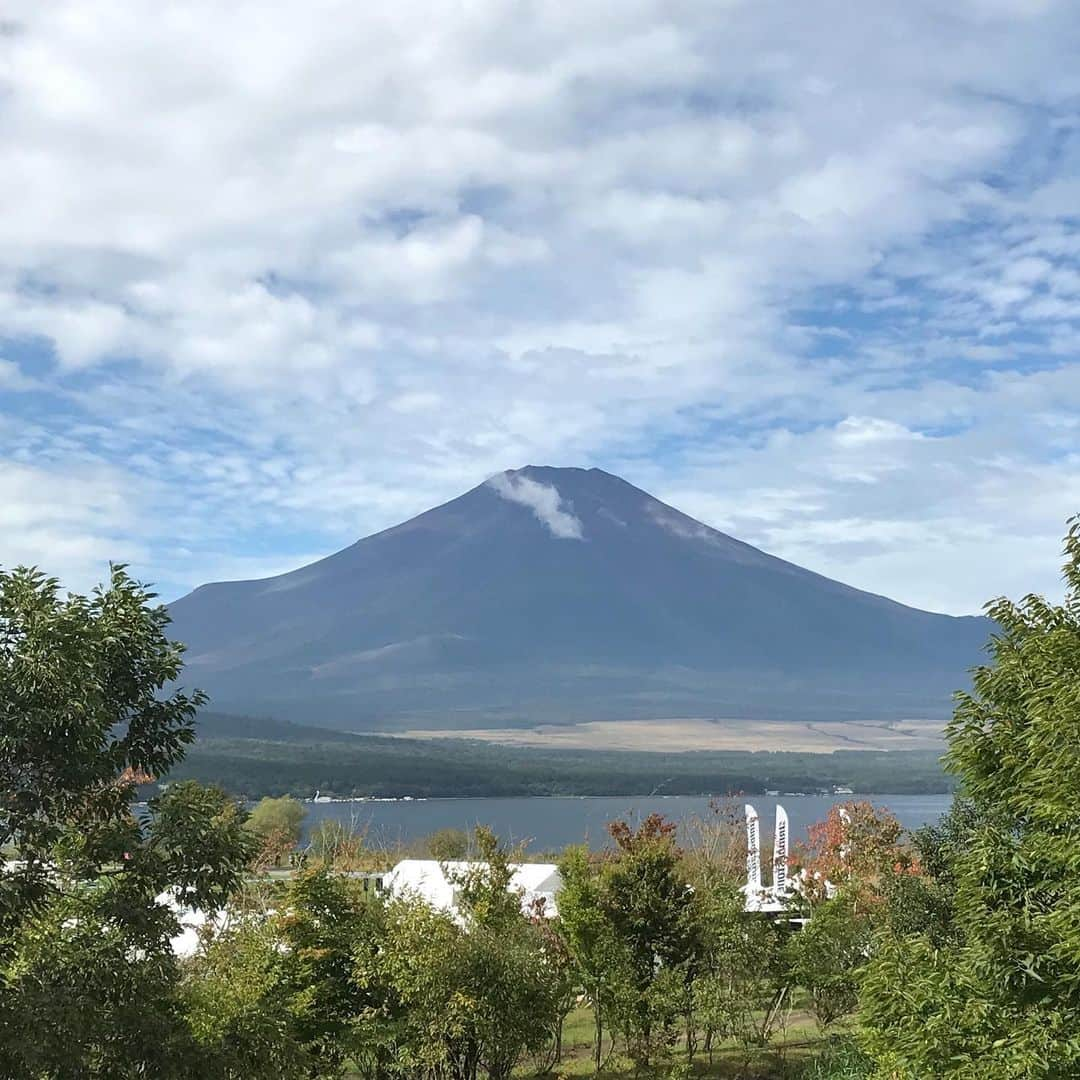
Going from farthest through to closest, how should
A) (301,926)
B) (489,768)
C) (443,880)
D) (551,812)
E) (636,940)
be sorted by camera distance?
(489,768) → (551,812) → (443,880) → (636,940) → (301,926)

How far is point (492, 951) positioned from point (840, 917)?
6.43 meters

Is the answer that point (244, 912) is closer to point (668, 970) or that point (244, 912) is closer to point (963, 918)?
point (668, 970)

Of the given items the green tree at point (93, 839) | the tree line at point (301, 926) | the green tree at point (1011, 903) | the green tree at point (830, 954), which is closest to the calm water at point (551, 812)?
the green tree at point (830, 954)

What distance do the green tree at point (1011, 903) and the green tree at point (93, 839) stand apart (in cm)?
511

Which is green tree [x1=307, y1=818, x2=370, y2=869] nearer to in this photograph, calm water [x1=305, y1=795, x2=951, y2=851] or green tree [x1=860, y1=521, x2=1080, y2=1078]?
green tree [x1=860, y1=521, x2=1080, y2=1078]

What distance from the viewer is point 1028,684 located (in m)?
9.45

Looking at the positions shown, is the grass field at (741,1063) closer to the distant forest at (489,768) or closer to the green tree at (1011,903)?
the green tree at (1011,903)

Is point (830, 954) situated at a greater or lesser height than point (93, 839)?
lesser

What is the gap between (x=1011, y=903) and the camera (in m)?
9.05

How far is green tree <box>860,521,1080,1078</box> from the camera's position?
8.15 meters

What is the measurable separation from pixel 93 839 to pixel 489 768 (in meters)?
136

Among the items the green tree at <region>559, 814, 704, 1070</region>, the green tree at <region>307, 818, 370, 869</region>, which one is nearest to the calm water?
the green tree at <region>307, 818, 370, 869</region>

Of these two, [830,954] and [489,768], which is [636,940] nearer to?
[830,954]

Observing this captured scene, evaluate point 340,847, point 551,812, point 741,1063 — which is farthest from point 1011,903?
point 551,812
